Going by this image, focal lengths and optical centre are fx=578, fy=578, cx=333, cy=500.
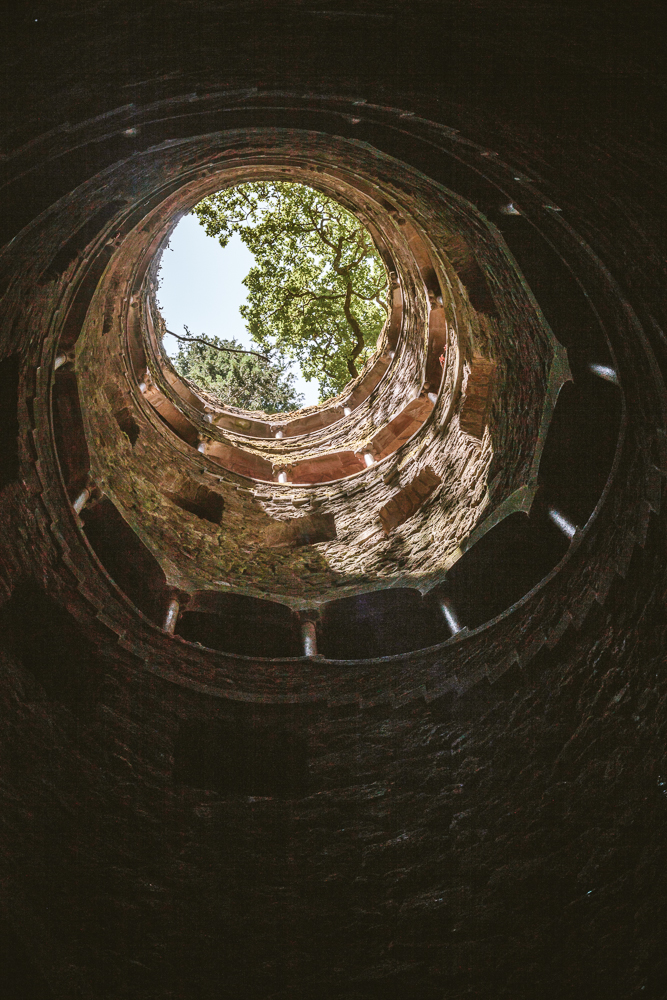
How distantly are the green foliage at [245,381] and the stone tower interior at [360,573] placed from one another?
625 cm

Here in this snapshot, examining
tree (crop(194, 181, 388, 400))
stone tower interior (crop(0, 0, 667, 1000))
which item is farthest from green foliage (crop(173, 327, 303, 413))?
stone tower interior (crop(0, 0, 667, 1000))

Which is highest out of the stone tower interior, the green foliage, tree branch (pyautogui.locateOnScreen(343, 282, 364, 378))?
the green foliage

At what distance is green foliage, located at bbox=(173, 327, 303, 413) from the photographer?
1455cm

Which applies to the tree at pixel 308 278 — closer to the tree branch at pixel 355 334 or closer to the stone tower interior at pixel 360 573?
the tree branch at pixel 355 334

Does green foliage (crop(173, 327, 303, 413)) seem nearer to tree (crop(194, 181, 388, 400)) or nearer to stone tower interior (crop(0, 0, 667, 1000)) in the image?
tree (crop(194, 181, 388, 400))

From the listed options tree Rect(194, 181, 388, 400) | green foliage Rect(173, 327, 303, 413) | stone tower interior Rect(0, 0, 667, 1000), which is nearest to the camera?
stone tower interior Rect(0, 0, 667, 1000)

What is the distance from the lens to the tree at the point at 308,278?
39.4 feet

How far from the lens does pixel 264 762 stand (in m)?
6.20

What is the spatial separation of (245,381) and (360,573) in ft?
27.9

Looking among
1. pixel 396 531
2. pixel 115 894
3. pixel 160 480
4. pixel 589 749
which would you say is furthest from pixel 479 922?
pixel 160 480

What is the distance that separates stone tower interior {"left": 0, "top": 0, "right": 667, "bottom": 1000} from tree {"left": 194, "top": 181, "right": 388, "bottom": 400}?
426cm

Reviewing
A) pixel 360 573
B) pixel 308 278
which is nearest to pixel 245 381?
pixel 308 278

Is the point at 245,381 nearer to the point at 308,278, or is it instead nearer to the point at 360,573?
the point at 308,278

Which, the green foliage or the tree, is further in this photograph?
the green foliage
